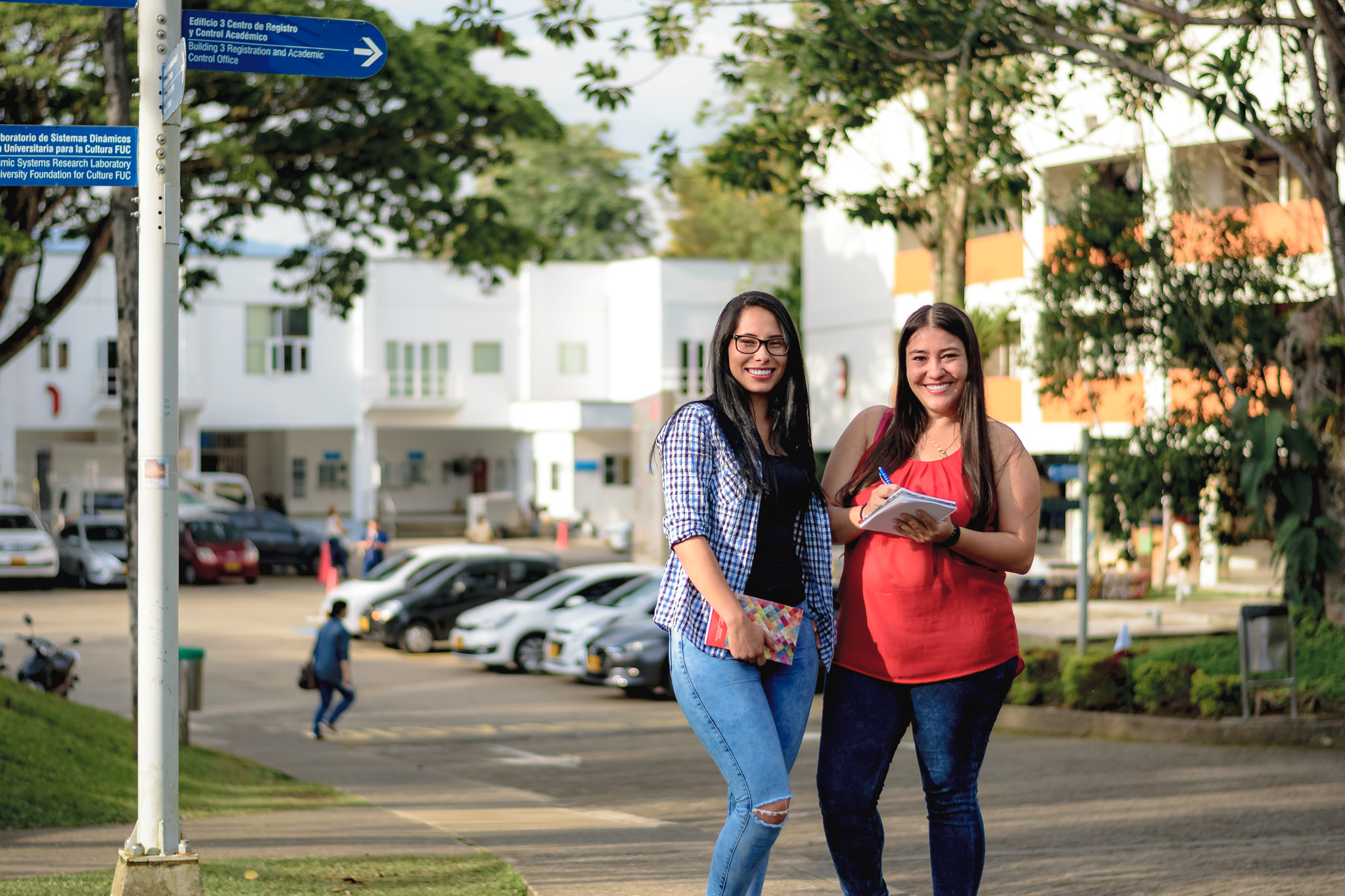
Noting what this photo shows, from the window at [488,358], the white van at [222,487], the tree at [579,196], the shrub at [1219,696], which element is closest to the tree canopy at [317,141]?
the shrub at [1219,696]

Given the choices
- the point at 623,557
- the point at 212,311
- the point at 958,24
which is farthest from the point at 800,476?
the point at 212,311

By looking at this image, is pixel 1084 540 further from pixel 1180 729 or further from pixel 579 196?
pixel 579 196

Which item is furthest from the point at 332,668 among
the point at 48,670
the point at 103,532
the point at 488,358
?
the point at 488,358

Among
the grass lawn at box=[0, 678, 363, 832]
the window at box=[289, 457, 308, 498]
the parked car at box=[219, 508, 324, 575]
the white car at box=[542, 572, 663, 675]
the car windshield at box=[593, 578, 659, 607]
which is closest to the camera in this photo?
the grass lawn at box=[0, 678, 363, 832]

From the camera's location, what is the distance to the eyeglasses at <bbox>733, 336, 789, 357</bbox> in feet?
13.4

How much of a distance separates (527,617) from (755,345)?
54.1 feet

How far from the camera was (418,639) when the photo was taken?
22.4 meters

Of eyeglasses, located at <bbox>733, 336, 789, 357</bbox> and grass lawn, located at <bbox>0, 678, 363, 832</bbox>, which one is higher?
eyeglasses, located at <bbox>733, 336, 789, 357</bbox>

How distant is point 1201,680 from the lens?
1234 centimetres

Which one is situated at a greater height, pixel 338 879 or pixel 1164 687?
pixel 338 879

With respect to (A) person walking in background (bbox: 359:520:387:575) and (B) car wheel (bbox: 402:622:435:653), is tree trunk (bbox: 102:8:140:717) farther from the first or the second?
(A) person walking in background (bbox: 359:520:387:575)

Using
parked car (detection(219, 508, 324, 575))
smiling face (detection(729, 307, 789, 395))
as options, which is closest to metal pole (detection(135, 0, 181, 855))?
smiling face (detection(729, 307, 789, 395))

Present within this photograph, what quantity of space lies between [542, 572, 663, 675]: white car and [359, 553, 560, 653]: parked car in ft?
9.70

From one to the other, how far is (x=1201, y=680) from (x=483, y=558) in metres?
13.1
